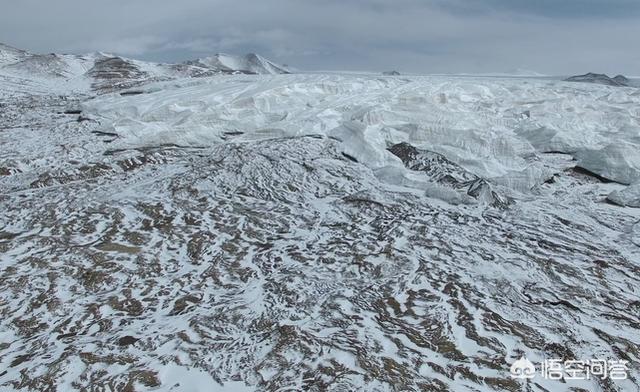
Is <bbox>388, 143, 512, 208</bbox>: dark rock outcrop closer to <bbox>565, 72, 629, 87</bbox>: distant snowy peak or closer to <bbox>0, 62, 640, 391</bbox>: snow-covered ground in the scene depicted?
<bbox>0, 62, 640, 391</bbox>: snow-covered ground

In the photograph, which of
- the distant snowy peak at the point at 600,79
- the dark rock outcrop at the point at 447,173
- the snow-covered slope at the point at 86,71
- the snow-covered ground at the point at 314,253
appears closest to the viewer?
the snow-covered ground at the point at 314,253

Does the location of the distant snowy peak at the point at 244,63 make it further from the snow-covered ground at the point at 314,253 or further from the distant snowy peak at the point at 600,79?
the snow-covered ground at the point at 314,253

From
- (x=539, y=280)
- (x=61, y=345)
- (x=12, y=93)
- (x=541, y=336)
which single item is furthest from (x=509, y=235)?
(x=12, y=93)

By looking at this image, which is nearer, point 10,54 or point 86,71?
point 86,71

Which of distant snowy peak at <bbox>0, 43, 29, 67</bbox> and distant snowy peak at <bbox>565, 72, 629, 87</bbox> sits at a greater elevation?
distant snowy peak at <bbox>565, 72, 629, 87</bbox>

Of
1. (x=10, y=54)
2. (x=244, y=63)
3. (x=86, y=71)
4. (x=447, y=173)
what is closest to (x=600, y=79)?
(x=447, y=173)

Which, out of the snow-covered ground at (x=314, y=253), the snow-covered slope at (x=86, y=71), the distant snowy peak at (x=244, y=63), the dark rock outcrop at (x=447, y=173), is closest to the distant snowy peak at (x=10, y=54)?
the snow-covered slope at (x=86, y=71)

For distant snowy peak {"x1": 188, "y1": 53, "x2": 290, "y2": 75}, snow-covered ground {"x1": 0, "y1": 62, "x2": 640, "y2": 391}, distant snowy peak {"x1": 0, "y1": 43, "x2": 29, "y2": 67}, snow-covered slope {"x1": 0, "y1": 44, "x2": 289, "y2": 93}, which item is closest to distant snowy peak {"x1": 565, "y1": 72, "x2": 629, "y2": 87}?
snow-covered ground {"x1": 0, "y1": 62, "x2": 640, "y2": 391}

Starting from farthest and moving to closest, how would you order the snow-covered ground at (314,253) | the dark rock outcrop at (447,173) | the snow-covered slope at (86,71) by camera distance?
1. the snow-covered slope at (86,71)
2. the dark rock outcrop at (447,173)
3. the snow-covered ground at (314,253)

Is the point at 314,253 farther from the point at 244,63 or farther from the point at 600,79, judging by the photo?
the point at 244,63
